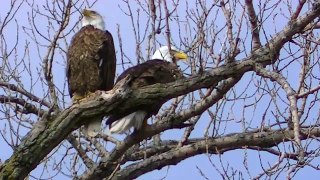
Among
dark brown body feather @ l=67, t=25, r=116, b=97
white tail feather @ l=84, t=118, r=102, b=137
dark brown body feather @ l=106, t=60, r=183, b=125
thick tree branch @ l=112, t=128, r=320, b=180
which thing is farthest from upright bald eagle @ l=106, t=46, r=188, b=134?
dark brown body feather @ l=67, t=25, r=116, b=97

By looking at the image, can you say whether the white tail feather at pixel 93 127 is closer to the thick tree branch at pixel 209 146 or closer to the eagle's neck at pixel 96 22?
the thick tree branch at pixel 209 146

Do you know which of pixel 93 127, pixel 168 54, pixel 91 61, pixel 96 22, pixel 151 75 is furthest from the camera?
pixel 96 22

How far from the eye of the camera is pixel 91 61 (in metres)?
6.06

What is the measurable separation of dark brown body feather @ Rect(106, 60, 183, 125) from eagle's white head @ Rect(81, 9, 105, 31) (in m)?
1.30

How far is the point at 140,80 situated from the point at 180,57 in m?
1.33

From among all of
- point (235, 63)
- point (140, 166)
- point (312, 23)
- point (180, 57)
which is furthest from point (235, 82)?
point (180, 57)

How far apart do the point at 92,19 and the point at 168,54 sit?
125 cm

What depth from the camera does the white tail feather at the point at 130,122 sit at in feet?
15.4

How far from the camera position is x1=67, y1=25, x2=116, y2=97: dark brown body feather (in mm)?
6062

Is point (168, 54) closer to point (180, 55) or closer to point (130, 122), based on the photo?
point (180, 55)

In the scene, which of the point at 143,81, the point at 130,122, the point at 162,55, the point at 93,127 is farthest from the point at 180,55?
the point at 93,127

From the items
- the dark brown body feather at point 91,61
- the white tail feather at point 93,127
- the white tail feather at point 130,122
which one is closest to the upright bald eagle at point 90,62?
the dark brown body feather at point 91,61

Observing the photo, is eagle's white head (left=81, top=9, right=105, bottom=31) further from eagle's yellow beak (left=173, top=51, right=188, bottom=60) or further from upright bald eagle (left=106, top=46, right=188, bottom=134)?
upright bald eagle (left=106, top=46, right=188, bottom=134)

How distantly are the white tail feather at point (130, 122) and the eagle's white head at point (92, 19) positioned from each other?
1.74m
